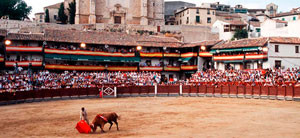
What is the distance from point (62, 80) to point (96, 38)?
13.1 meters

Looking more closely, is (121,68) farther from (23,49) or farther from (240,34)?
(240,34)

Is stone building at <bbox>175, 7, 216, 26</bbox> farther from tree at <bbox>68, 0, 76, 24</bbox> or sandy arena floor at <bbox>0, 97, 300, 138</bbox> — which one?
sandy arena floor at <bbox>0, 97, 300, 138</bbox>

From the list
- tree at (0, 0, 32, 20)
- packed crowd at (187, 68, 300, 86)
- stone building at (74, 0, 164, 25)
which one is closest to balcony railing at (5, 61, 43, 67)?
packed crowd at (187, 68, 300, 86)

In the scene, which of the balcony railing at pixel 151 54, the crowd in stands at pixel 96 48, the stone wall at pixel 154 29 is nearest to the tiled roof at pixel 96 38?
the crowd in stands at pixel 96 48

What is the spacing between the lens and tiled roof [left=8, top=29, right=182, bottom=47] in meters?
50.7

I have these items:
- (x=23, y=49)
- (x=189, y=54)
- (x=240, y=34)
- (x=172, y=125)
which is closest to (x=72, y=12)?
(x=23, y=49)

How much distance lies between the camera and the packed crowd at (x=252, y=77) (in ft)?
126

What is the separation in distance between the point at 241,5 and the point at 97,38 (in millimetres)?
70374

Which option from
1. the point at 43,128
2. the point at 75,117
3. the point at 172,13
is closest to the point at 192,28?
the point at 172,13

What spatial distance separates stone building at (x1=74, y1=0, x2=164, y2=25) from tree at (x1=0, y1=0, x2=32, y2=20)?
12.3m

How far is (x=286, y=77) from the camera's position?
127 ft

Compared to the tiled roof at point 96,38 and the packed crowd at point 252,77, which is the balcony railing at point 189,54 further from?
the packed crowd at point 252,77

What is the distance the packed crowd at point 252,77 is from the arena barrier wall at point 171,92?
1.34 metres

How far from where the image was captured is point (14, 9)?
74.8 metres
